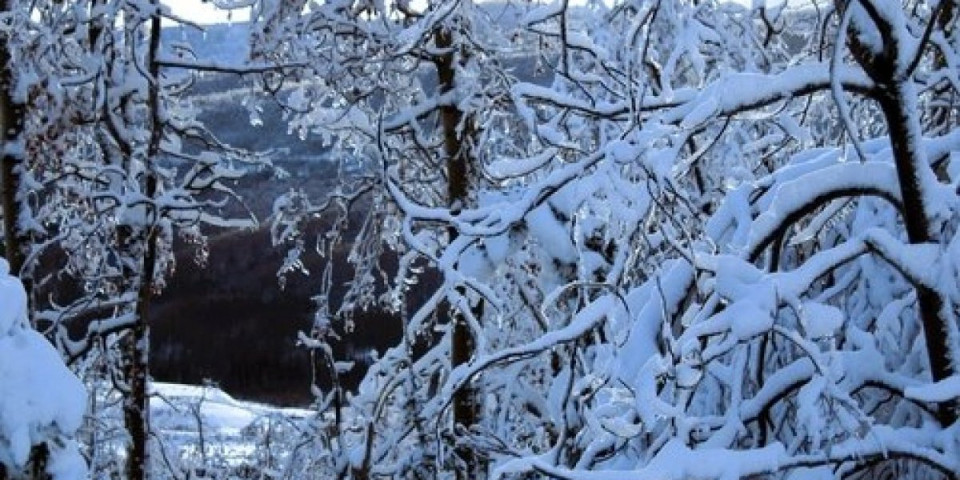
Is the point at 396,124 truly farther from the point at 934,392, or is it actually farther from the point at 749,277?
the point at 934,392

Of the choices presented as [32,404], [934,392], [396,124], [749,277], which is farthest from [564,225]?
[396,124]

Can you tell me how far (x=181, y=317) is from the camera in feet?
96.8

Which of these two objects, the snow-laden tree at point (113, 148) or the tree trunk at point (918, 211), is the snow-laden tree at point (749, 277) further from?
the snow-laden tree at point (113, 148)

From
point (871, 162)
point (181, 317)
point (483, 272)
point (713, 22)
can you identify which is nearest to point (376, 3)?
point (713, 22)

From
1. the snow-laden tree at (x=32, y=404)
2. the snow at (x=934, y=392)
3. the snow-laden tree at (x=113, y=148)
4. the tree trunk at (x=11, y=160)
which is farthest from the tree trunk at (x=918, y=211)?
the tree trunk at (x=11, y=160)

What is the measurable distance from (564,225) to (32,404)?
1533mm

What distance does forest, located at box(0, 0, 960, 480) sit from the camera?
244cm

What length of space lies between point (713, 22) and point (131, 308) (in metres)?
3.82

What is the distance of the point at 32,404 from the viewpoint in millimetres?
2857

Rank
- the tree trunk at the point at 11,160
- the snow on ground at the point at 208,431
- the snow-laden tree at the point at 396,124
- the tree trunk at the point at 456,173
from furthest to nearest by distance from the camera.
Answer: the snow on ground at the point at 208,431
the tree trunk at the point at 456,173
the snow-laden tree at the point at 396,124
the tree trunk at the point at 11,160

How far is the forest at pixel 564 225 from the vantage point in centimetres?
244

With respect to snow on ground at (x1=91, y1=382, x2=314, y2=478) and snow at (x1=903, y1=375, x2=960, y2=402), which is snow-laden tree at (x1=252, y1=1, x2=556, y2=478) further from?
snow at (x1=903, y1=375, x2=960, y2=402)

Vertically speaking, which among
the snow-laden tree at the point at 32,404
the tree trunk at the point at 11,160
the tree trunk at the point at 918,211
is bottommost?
the snow-laden tree at the point at 32,404

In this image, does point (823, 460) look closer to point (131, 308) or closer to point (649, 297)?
point (649, 297)
